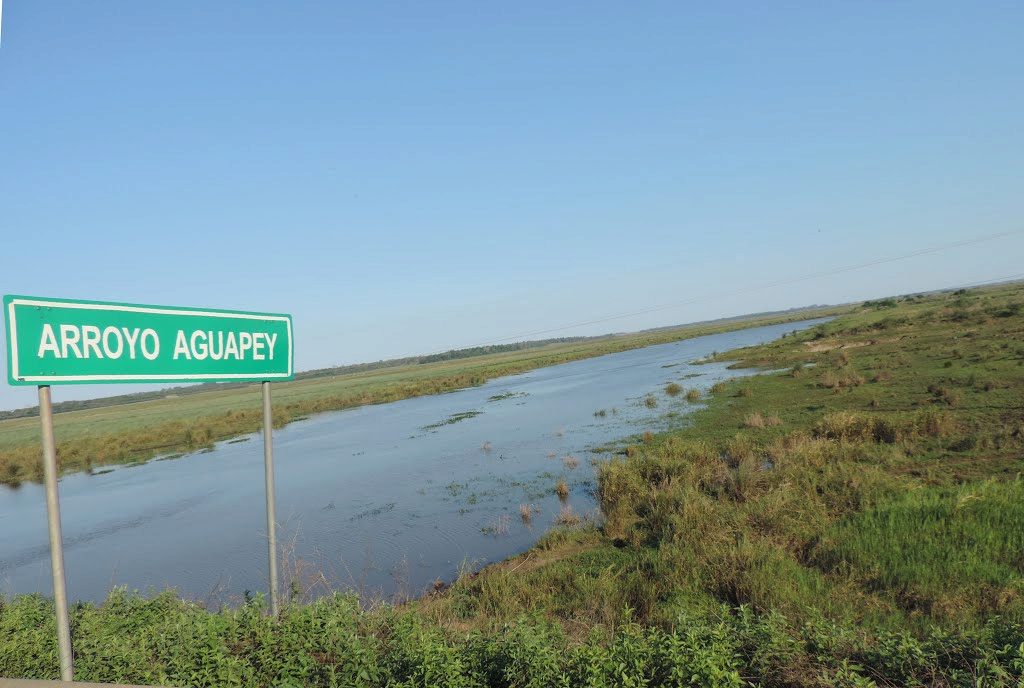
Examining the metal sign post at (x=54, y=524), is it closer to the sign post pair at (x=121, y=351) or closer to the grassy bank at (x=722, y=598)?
the sign post pair at (x=121, y=351)

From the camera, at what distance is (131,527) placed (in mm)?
16688

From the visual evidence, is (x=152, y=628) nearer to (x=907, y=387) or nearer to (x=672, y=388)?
(x=907, y=387)

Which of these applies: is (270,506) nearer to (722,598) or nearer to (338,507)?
(722,598)

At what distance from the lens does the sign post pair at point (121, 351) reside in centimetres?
292

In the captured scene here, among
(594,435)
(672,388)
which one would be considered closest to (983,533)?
(594,435)

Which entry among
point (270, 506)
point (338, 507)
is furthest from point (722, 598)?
point (338, 507)

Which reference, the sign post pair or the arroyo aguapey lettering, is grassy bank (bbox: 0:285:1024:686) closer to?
the sign post pair

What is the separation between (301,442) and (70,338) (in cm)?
2978

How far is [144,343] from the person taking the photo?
3.44 m

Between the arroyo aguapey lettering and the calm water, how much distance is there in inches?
125

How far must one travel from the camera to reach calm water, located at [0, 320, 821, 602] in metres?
11.5

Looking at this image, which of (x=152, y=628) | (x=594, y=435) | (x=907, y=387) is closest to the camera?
(x=152, y=628)

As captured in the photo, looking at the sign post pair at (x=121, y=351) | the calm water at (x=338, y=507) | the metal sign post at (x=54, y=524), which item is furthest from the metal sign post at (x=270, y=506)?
the calm water at (x=338, y=507)

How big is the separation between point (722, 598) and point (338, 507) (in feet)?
38.7
